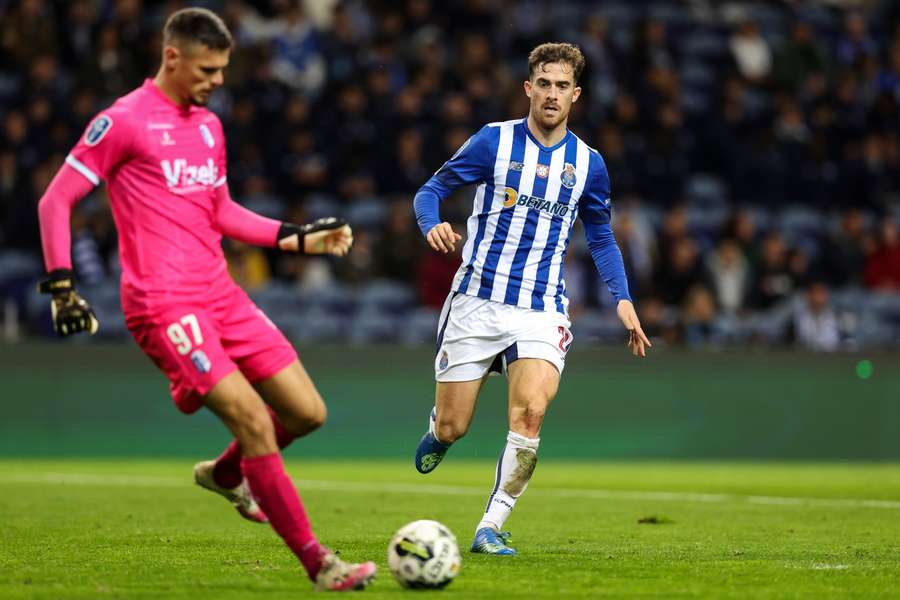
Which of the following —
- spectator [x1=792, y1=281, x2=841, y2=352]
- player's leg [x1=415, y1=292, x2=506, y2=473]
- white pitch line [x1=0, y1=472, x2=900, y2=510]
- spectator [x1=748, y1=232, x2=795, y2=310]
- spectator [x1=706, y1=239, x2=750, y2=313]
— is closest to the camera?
player's leg [x1=415, y1=292, x2=506, y2=473]

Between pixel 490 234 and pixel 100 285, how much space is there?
8490 millimetres

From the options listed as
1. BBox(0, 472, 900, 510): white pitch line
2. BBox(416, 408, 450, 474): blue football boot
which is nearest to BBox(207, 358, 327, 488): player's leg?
BBox(416, 408, 450, 474): blue football boot

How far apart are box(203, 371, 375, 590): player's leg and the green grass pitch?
12 centimetres

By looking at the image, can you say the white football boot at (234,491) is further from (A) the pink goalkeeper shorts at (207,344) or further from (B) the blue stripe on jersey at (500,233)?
(B) the blue stripe on jersey at (500,233)

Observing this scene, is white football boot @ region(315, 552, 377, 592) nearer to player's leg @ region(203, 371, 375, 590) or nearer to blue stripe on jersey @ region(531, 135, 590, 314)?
player's leg @ region(203, 371, 375, 590)

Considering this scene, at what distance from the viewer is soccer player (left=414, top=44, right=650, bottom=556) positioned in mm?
8023

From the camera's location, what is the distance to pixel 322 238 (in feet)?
20.4

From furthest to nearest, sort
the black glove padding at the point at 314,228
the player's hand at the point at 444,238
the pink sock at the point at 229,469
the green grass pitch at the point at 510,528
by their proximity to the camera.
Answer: the player's hand at the point at 444,238 < the pink sock at the point at 229,469 < the green grass pitch at the point at 510,528 < the black glove padding at the point at 314,228

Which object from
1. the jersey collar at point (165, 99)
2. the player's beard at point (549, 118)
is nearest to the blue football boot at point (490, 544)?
the player's beard at point (549, 118)

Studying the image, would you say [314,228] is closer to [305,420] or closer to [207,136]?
[207,136]

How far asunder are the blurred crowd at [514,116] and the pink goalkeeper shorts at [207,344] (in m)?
9.85

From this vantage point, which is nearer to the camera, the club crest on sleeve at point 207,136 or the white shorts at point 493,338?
the club crest on sleeve at point 207,136

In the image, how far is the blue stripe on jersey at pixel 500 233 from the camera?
320 inches

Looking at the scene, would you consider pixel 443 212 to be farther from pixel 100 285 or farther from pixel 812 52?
pixel 812 52
